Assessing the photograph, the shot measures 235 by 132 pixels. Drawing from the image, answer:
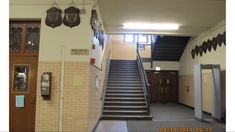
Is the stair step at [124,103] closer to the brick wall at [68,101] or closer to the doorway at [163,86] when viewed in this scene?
the brick wall at [68,101]

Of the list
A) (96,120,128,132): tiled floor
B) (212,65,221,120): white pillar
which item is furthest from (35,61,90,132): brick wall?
(212,65,221,120): white pillar

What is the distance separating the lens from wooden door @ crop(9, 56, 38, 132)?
552cm

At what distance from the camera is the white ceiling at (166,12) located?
6352mm

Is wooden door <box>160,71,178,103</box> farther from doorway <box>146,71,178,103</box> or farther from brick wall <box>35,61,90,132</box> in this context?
brick wall <box>35,61,90,132</box>

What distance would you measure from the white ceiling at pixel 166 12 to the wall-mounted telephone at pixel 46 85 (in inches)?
99.8

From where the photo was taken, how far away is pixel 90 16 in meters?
5.38

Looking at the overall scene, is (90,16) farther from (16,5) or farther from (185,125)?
(185,125)

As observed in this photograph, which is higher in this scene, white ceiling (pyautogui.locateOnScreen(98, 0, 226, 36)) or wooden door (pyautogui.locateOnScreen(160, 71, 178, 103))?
white ceiling (pyautogui.locateOnScreen(98, 0, 226, 36))

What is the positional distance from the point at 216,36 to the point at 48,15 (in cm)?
629

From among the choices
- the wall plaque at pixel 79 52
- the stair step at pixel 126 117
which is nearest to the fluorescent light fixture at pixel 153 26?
the stair step at pixel 126 117

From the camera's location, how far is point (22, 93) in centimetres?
554

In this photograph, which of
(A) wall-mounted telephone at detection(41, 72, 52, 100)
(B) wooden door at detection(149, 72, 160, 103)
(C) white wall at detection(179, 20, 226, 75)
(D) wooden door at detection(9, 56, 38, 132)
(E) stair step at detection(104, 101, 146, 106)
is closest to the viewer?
(A) wall-mounted telephone at detection(41, 72, 52, 100)

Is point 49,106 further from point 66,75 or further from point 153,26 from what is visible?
point 153,26
